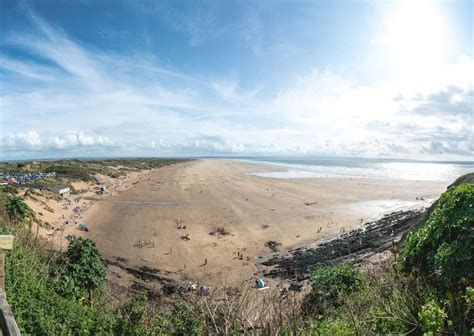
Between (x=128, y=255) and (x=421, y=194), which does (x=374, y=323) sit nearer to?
(x=128, y=255)

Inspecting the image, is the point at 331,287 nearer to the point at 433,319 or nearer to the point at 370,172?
the point at 433,319

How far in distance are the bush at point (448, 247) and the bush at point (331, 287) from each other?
2983mm

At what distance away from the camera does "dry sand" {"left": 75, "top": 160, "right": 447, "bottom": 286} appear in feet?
61.3

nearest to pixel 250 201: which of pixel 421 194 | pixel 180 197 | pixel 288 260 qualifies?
pixel 180 197

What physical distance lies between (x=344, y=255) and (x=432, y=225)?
12.6 meters

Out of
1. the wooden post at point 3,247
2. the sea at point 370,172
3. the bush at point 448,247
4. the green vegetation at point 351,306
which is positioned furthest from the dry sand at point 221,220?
the sea at point 370,172

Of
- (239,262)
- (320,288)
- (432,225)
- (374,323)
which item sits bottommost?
(239,262)

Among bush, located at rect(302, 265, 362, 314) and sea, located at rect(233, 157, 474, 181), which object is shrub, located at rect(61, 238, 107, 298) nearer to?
bush, located at rect(302, 265, 362, 314)

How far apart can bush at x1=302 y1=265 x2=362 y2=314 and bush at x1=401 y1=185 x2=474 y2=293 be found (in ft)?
9.79

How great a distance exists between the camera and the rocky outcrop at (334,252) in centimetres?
1721

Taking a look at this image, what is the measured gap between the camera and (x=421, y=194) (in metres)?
41.6

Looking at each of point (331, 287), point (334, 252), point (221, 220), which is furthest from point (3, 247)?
point (221, 220)

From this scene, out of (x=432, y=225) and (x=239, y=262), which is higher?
(x=432, y=225)

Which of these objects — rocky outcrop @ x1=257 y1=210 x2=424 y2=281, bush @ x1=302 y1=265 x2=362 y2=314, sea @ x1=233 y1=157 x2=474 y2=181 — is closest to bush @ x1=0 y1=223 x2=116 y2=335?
bush @ x1=302 y1=265 x2=362 y2=314
